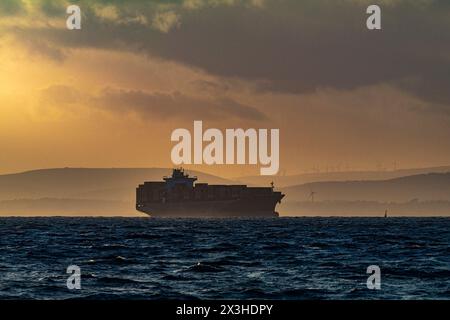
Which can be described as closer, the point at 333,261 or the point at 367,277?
the point at 367,277

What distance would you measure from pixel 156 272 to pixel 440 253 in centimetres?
2581

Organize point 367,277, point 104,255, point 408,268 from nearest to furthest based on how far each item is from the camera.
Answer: point 367,277 < point 408,268 < point 104,255
